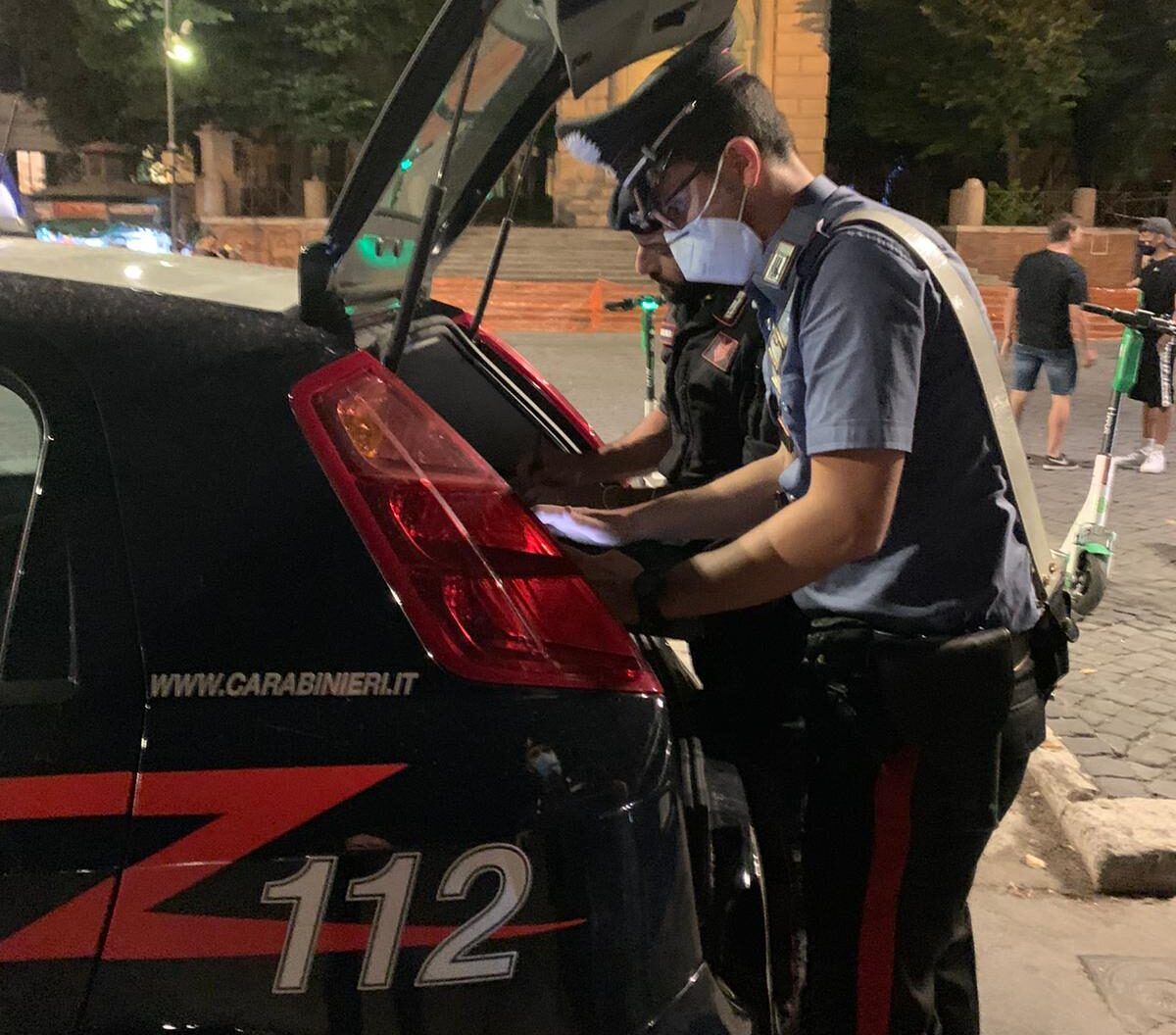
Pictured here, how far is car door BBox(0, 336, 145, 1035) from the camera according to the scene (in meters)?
1.32

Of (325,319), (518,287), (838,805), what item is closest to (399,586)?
(325,319)

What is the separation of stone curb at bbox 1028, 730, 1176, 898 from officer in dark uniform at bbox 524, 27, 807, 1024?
1492 millimetres

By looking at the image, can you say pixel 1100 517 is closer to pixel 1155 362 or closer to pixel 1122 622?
pixel 1122 622

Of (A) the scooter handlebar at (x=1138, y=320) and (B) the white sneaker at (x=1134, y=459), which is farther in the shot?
(B) the white sneaker at (x=1134, y=459)

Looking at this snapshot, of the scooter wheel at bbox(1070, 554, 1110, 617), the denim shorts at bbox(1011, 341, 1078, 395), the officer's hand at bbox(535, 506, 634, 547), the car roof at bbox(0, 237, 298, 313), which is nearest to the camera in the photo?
the car roof at bbox(0, 237, 298, 313)

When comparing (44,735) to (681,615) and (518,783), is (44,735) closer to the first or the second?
(518,783)

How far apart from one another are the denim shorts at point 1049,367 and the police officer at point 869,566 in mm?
7403

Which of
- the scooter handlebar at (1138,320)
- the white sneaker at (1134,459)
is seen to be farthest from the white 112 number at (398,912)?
the white sneaker at (1134,459)

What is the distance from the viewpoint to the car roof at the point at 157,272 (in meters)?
1.64

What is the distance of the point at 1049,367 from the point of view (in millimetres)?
8852

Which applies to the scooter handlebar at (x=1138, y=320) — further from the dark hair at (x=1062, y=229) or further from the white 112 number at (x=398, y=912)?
the white 112 number at (x=398, y=912)

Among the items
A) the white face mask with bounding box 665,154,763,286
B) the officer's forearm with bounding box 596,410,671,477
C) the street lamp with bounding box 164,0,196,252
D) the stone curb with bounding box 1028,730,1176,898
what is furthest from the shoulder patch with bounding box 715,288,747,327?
the street lamp with bounding box 164,0,196,252

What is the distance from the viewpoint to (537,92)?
2109 millimetres

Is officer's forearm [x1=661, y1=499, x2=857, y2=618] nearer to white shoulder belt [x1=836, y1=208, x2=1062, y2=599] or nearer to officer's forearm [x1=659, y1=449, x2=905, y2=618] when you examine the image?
officer's forearm [x1=659, y1=449, x2=905, y2=618]
